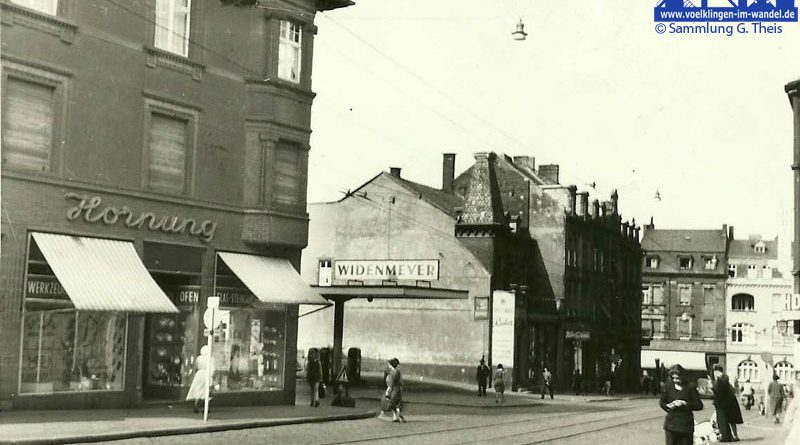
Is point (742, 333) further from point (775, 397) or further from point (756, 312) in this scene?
point (775, 397)

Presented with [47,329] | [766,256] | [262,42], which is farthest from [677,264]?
[47,329]

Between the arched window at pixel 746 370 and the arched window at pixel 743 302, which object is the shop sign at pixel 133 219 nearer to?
the arched window at pixel 746 370

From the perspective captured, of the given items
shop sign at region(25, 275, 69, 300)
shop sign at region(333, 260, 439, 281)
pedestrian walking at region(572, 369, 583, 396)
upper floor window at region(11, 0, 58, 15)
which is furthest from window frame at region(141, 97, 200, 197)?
pedestrian walking at region(572, 369, 583, 396)

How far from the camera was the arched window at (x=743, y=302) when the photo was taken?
9319 centimetres

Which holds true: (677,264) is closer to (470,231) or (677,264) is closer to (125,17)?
(470,231)

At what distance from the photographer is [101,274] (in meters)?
21.7

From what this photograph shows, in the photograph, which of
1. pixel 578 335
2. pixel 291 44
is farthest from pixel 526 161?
pixel 291 44

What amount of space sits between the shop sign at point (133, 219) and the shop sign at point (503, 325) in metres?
23.8

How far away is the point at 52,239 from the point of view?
70.0 ft

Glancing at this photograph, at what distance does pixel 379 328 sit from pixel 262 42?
1074 inches

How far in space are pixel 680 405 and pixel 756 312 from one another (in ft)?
278

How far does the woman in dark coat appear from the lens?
13.1 meters

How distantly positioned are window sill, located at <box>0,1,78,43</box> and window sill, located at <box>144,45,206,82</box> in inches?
91.8

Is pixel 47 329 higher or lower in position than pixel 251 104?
lower
